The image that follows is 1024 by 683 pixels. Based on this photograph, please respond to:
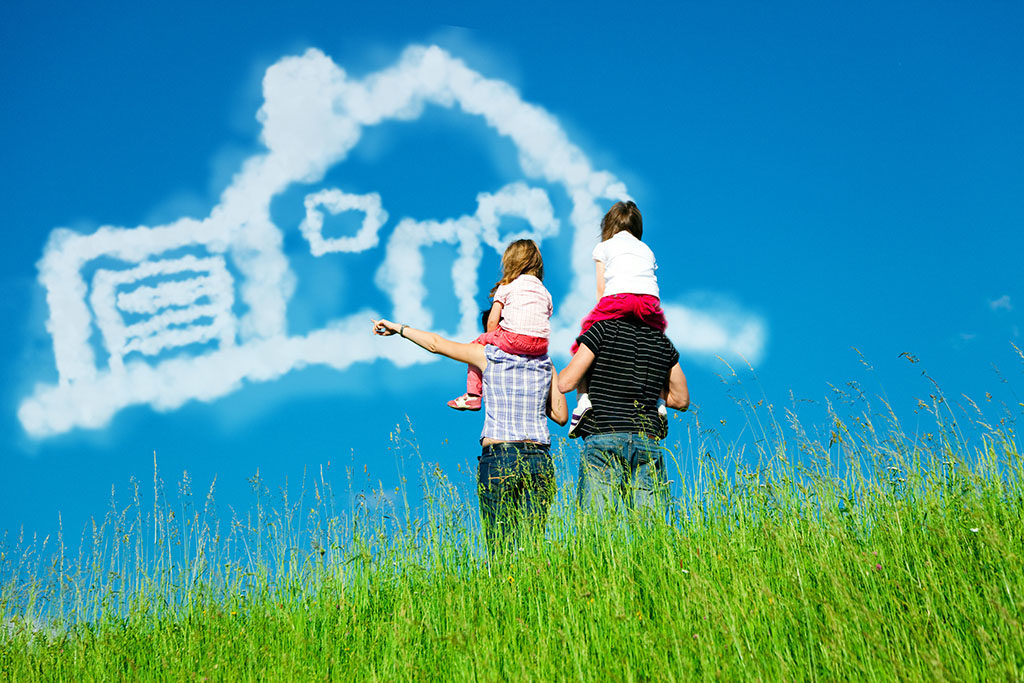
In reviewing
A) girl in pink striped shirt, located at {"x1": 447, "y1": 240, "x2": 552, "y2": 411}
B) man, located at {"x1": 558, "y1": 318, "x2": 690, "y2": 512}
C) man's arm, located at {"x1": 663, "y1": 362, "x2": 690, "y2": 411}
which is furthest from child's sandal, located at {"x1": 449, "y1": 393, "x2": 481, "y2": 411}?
man's arm, located at {"x1": 663, "y1": 362, "x2": 690, "y2": 411}

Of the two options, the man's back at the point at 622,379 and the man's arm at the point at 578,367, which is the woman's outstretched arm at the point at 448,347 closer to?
the man's arm at the point at 578,367

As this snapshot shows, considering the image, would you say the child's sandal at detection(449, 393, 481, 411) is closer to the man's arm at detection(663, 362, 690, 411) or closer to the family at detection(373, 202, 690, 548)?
the family at detection(373, 202, 690, 548)

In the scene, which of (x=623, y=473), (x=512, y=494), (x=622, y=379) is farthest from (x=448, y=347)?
(x=623, y=473)

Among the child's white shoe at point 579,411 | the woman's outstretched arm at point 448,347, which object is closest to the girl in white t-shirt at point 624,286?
the child's white shoe at point 579,411

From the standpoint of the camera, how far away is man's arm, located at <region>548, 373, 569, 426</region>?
567 centimetres

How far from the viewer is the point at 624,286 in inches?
215

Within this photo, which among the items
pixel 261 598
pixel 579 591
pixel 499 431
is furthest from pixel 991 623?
pixel 261 598

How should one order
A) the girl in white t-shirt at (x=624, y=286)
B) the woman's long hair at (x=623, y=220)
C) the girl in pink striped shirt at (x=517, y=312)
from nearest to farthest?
1. the girl in white t-shirt at (x=624, y=286)
2. the girl in pink striped shirt at (x=517, y=312)
3. the woman's long hair at (x=623, y=220)

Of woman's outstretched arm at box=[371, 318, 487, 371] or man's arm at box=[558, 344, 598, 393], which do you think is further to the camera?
woman's outstretched arm at box=[371, 318, 487, 371]

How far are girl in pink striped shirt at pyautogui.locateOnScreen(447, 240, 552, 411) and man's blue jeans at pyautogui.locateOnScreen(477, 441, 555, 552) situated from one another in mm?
646

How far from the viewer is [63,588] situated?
6.20 m

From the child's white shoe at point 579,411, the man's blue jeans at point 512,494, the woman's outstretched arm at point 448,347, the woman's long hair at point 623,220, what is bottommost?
the man's blue jeans at point 512,494

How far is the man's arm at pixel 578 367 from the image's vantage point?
17.7 ft

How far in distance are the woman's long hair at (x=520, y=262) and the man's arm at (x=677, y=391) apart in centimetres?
125
